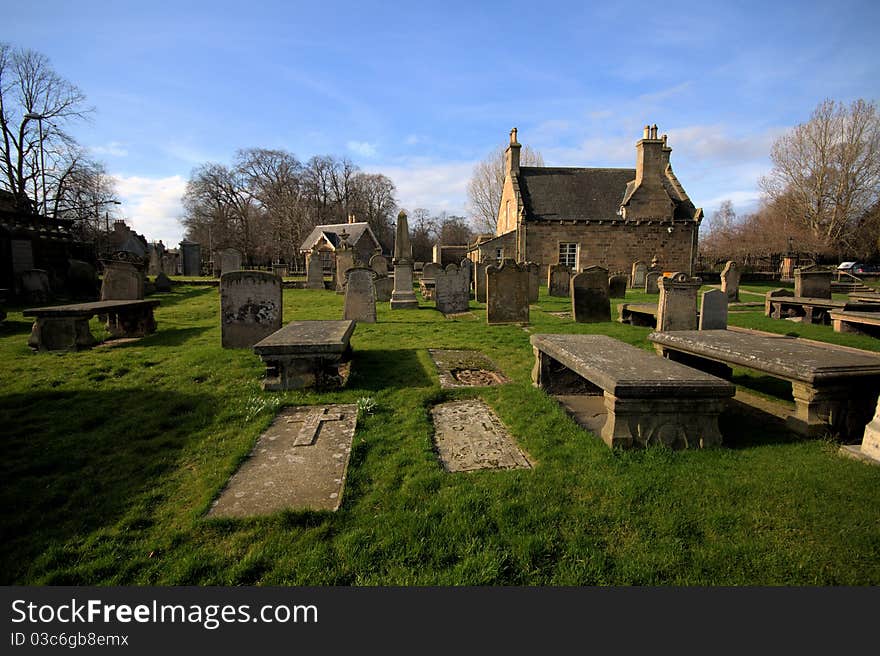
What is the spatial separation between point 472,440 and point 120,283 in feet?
32.7

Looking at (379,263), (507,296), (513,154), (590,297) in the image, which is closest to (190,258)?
(379,263)

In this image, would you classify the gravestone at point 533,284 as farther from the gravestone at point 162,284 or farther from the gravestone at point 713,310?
the gravestone at point 162,284

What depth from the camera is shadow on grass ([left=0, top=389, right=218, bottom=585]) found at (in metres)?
2.51

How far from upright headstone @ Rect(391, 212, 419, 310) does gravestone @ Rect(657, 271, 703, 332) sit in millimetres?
7380

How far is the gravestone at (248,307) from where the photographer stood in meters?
7.16

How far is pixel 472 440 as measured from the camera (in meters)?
3.86

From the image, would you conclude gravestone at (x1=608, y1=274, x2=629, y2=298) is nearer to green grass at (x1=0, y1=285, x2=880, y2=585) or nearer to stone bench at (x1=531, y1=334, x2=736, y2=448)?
green grass at (x1=0, y1=285, x2=880, y2=585)

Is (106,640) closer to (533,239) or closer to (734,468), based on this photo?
(734,468)

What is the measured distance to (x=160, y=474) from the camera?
3.20 m

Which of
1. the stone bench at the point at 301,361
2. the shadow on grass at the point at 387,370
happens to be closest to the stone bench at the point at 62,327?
the stone bench at the point at 301,361

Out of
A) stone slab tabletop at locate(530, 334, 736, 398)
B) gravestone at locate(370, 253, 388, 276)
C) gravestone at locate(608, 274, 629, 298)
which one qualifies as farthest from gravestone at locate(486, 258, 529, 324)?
gravestone at locate(370, 253, 388, 276)

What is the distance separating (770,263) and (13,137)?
56.1m

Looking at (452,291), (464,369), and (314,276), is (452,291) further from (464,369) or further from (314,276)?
(314,276)

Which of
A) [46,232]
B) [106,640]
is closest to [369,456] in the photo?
[106,640]
